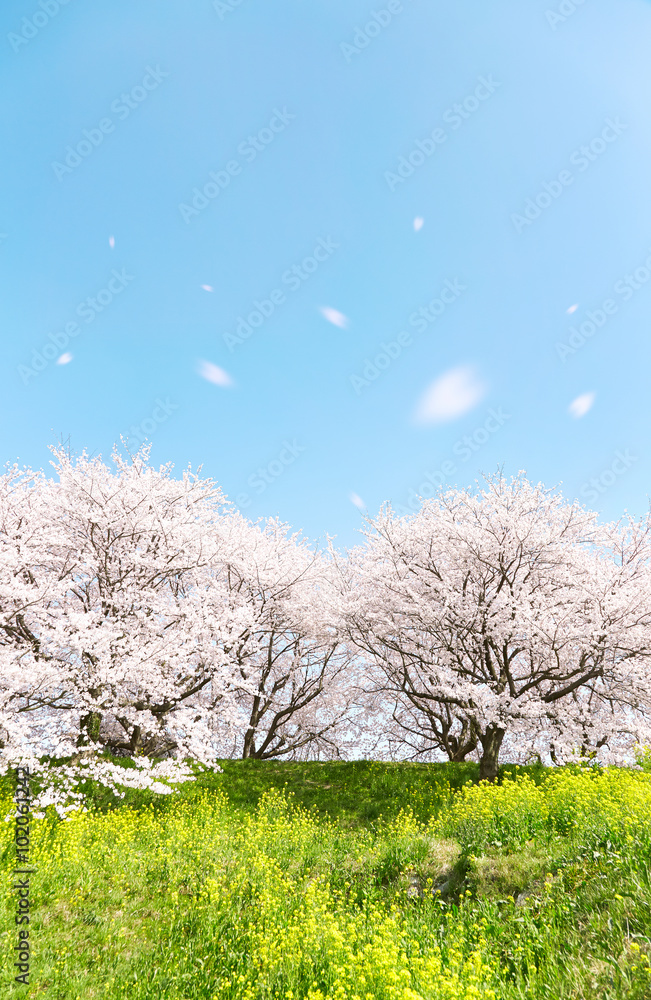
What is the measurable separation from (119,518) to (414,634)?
37.2 feet

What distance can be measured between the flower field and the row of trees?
10.5ft

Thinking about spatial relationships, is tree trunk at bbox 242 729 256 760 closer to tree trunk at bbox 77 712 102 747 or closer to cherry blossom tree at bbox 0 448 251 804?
cherry blossom tree at bbox 0 448 251 804

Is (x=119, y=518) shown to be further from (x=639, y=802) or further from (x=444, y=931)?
(x=639, y=802)

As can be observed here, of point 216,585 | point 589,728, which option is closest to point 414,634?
point 589,728

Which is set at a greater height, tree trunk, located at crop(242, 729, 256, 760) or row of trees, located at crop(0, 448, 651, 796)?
row of trees, located at crop(0, 448, 651, 796)

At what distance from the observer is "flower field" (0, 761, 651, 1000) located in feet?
16.7

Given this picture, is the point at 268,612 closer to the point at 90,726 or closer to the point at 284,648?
the point at 284,648

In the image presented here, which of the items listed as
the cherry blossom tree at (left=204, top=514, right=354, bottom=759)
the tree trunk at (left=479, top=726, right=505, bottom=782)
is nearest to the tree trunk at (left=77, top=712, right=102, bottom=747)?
the cherry blossom tree at (left=204, top=514, right=354, bottom=759)

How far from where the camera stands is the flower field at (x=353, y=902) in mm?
5086

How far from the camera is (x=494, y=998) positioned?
455cm

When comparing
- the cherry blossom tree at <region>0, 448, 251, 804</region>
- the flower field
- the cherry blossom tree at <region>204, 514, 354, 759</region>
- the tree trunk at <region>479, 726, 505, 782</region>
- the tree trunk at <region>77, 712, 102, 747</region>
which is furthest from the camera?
the cherry blossom tree at <region>204, 514, 354, 759</region>

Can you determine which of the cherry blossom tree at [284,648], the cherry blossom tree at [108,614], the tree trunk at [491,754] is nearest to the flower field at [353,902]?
the cherry blossom tree at [108,614]

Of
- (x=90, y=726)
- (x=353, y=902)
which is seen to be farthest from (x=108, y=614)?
(x=353, y=902)

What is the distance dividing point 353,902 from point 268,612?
14.2 metres
